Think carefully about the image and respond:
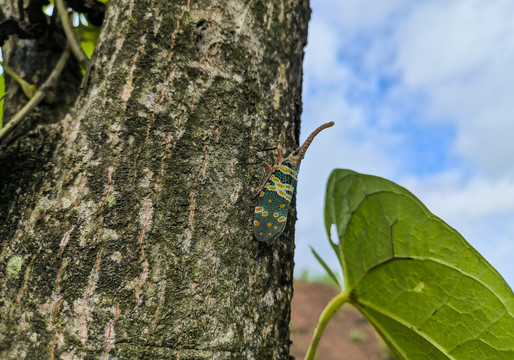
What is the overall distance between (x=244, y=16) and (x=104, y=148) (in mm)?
515

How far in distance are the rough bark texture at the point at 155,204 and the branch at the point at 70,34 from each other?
0.88ft

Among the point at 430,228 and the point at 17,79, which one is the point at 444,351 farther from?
the point at 17,79

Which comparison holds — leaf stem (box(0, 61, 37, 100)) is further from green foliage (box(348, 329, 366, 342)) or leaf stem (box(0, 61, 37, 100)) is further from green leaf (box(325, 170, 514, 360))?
green foliage (box(348, 329, 366, 342))

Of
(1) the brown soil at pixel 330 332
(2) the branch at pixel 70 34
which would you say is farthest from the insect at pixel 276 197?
(1) the brown soil at pixel 330 332

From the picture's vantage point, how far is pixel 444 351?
118 centimetres

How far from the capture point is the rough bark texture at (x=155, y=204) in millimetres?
944

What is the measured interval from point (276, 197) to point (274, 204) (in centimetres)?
3

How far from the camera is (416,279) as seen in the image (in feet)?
3.83

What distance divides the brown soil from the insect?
510cm

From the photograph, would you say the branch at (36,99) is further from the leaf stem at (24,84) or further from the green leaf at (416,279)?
the green leaf at (416,279)

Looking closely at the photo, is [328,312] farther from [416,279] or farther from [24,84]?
[24,84]

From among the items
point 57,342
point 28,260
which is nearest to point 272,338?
point 57,342

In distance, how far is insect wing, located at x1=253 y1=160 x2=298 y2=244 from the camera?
104cm

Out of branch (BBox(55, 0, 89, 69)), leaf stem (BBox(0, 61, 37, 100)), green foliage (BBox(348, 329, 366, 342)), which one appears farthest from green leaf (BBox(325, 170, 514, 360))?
green foliage (BBox(348, 329, 366, 342))
